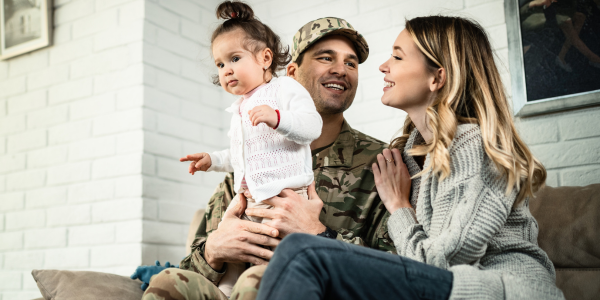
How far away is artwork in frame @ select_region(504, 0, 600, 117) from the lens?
1726 mm

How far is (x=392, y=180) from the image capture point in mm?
1494

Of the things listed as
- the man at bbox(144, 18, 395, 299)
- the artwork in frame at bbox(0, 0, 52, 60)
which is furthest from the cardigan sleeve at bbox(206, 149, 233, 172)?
the artwork in frame at bbox(0, 0, 52, 60)

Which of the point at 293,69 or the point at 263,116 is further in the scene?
the point at 293,69

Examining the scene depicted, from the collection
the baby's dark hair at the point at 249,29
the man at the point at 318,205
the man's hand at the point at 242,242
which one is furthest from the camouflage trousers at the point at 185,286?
the baby's dark hair at the point at 249,29

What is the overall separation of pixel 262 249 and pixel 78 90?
1571 mm

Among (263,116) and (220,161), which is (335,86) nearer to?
(220,161)

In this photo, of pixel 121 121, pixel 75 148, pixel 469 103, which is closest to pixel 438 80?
pixel 469 103

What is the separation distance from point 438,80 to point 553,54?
0.68 meters

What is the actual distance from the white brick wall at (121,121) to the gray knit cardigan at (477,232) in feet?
3.04

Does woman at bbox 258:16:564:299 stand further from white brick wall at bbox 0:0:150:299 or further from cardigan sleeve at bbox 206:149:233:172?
white brick wall at bbox 0:0:150:299

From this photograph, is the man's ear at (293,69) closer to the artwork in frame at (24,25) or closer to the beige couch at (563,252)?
the beige couch at (563,252)

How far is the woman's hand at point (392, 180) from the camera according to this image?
143 cm

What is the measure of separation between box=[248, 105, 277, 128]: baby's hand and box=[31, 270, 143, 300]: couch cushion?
2.36ft

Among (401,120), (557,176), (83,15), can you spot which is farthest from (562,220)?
(83,15)
